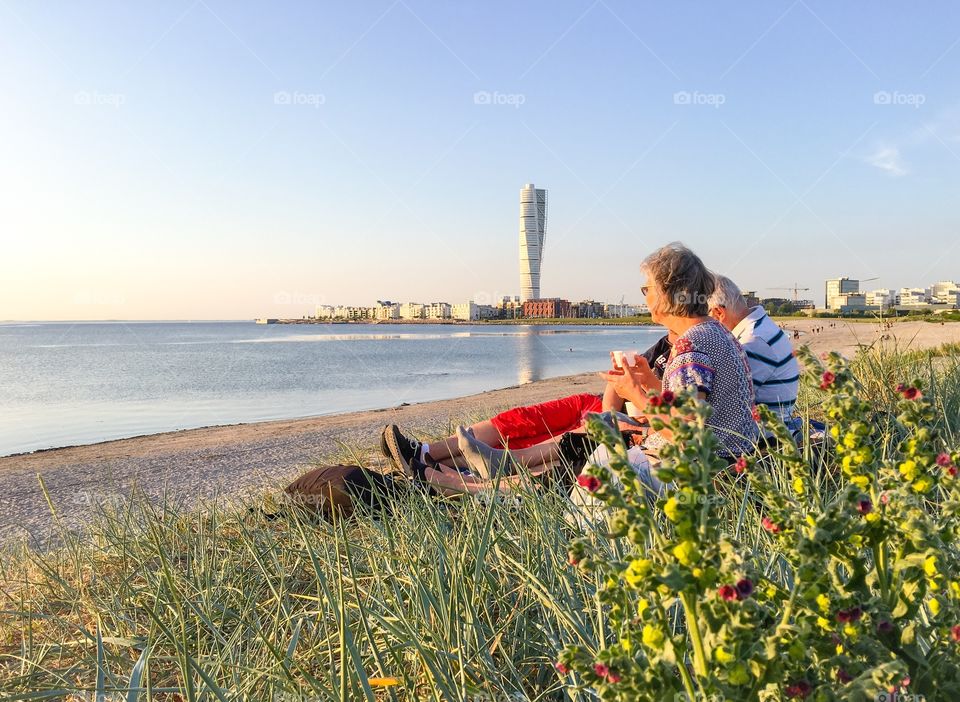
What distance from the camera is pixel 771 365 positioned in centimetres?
383

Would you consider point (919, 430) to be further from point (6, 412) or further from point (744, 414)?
point (6, 412)

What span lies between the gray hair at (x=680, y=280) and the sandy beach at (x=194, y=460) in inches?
104

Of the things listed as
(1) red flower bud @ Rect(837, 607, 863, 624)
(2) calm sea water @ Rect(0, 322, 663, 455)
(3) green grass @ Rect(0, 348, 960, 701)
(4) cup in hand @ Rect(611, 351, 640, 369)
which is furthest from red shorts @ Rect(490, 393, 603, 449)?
(2) calm sea water @ Rect(0, 322, 663, 455)

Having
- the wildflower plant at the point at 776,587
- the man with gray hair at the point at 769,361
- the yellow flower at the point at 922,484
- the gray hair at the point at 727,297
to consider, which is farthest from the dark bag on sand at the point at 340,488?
the yellow flower at the point at 922,484

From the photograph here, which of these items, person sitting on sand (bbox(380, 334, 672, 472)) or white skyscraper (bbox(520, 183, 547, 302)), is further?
white skyscraper (bbox(520, 183, 547, 302))

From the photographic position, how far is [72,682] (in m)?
1.90

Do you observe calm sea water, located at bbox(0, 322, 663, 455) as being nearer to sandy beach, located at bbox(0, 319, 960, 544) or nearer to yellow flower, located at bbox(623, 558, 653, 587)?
sandy beach, located at bbox(0, 319, 960, 544)

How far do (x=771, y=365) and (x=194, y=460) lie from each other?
25.7 ft

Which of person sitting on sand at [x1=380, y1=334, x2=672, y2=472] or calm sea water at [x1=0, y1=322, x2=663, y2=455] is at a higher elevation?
person sitting on sand at [x1=380, y1=334, x2=672, y2=472]

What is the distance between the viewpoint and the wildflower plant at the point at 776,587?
71 cm

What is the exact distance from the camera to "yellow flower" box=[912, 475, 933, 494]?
35.1 inches

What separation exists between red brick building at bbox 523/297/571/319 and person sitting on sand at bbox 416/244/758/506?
116714mm

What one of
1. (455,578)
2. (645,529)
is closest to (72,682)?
→ (455,578)

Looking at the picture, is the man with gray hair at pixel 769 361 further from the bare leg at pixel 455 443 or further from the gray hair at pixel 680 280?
the bare leg at pixel 455 443
